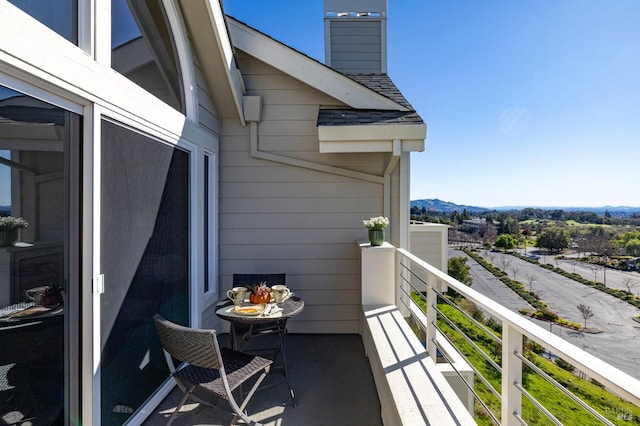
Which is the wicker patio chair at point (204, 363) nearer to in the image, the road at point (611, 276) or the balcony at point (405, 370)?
the balcony at point (405, 370)

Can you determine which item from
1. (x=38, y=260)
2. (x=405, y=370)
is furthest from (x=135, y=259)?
(x=405, y=370)

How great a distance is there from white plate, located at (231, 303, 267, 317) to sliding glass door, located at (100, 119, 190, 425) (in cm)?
59

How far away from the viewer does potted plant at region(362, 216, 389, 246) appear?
3.36m

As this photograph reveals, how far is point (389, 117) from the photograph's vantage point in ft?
11.7

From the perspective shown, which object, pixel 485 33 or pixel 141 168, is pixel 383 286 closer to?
pixel 141 168

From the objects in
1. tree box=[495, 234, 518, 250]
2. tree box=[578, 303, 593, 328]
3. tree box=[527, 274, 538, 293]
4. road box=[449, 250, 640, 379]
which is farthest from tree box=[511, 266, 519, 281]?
tree box=[578, 303, 593, 328]

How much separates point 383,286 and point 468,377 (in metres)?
1.11

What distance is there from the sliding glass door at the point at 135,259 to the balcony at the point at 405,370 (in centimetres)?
47

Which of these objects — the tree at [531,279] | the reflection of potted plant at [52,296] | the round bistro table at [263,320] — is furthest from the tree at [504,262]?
the reflection of potted plant at [52,296]

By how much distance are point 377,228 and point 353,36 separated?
3.70 meters

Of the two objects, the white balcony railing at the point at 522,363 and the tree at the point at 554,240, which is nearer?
the white balcony railing at the point at 522,363

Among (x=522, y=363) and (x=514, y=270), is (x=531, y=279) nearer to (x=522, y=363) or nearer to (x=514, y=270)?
(x=514, y=270)

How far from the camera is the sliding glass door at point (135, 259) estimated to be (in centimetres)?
190

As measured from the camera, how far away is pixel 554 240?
8.77 meters
